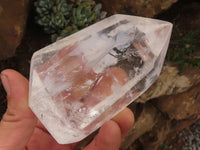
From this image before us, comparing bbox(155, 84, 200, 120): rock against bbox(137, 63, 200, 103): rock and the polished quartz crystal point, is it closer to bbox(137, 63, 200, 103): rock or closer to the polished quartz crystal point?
bbox(137, 63, 200, 103): rock

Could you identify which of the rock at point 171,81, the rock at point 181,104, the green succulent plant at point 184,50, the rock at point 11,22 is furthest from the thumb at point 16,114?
the rock at point 181,104

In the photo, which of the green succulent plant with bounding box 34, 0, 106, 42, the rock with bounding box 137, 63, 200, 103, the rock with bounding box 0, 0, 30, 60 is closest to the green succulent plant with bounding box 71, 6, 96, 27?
the green succulent plant with bounding box 34, 0, 106, 42

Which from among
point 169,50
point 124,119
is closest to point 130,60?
point 124,119

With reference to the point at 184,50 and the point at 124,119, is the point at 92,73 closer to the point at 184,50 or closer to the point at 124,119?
the point at 124,119

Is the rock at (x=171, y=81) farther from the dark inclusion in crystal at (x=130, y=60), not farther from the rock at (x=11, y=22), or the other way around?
the rock at (x=11, y=22)

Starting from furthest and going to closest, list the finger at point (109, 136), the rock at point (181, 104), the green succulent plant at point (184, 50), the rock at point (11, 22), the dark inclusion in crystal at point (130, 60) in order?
the rock at point (181, 104) → the green succulent plant at point (184, 50) → the rock at point (11, 22) → the finger at point (109, 136) → the dark inclusion in crystal at point (130, 60)
